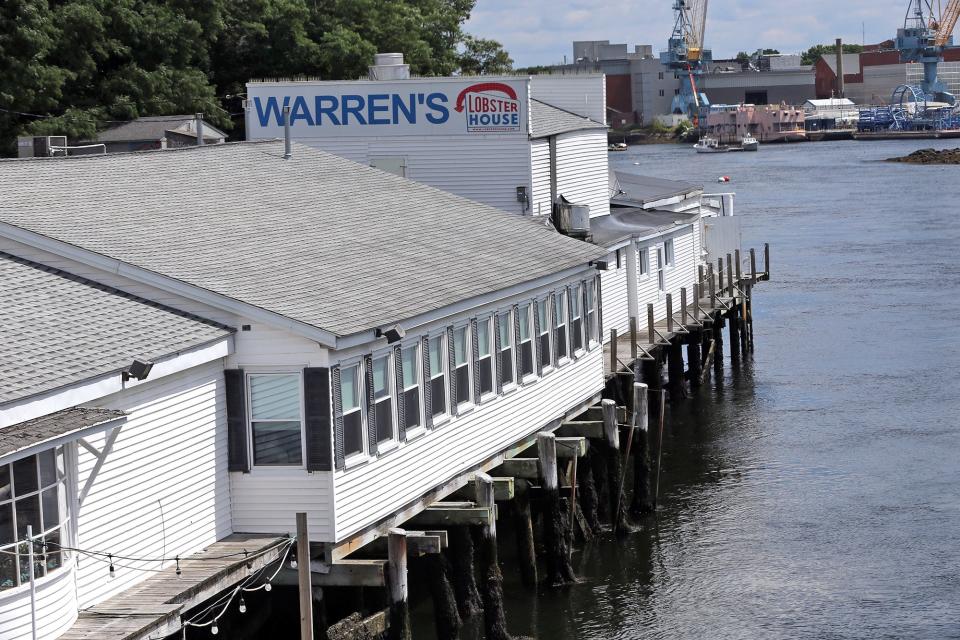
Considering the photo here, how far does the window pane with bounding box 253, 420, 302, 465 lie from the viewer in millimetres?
19953

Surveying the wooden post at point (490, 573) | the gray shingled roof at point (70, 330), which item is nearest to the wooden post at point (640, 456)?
the wooden post at point (490, 573)

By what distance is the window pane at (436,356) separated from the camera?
2338 centimetres

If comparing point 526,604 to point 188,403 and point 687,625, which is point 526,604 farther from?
point 188,403

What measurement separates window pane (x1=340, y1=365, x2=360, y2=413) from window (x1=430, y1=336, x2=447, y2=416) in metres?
2.70

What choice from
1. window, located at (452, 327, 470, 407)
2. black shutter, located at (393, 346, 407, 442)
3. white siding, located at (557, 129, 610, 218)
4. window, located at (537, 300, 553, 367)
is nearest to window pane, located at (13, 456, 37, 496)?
black shutter, located at (393, 346, 407, 442)

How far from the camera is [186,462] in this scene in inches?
757

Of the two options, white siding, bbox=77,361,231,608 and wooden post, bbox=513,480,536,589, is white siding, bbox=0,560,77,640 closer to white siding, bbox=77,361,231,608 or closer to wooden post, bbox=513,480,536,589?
white siding, bbox=77,361,231,608

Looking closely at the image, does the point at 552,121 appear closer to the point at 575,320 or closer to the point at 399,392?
the point at 575,320

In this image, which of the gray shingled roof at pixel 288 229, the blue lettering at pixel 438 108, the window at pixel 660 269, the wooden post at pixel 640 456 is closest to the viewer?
the gray shingled roof at pixel 288 229

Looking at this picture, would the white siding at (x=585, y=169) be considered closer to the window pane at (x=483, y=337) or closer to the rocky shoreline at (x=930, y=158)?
the window pane at (x=483, y=337)

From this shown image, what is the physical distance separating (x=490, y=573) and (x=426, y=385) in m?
3.30

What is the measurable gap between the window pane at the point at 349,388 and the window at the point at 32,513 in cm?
446

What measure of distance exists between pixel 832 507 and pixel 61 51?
133 feet

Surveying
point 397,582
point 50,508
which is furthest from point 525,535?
point 50,508
